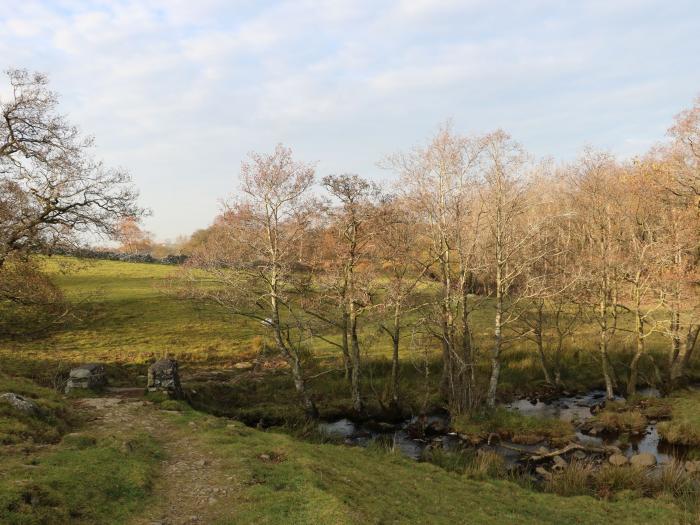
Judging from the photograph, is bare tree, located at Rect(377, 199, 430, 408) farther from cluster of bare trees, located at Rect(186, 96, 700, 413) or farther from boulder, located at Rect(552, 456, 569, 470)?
boulder, located at Rect(552, 456, 569, 470)

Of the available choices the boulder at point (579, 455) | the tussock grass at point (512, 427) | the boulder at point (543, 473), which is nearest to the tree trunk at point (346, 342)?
the tussock grass at point (512, 427)

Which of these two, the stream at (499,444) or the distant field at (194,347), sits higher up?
the distant field at (194,347)

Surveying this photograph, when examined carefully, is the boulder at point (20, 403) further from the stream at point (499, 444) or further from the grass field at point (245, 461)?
the stream at point (499, 444)

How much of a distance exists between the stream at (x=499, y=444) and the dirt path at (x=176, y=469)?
810cm

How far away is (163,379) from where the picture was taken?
22672 millimetres

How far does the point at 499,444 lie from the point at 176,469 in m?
15.7

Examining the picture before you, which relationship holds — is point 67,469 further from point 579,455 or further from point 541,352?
point 541,352

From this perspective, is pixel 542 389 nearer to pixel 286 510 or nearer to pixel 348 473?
pixel 348 473

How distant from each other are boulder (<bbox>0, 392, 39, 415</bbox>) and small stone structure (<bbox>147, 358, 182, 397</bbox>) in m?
6.81

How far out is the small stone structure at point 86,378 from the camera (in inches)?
876

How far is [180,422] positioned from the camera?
1841cm

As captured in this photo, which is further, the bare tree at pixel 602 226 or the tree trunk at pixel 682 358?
the tree trunk at pixel 682 358

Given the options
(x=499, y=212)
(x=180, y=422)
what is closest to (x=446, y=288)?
(x=499, y=212)

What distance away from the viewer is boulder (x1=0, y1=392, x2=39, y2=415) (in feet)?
50.3
